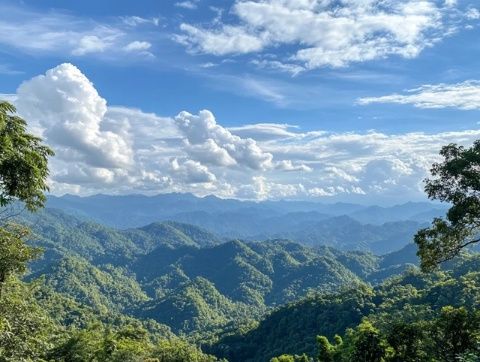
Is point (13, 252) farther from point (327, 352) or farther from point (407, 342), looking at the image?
point (327, 352)

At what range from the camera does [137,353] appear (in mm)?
84875

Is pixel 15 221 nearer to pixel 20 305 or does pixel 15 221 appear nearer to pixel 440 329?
pixel 20 305

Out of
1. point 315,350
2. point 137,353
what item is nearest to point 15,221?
point 137,353

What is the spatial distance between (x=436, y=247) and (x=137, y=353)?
7077cm

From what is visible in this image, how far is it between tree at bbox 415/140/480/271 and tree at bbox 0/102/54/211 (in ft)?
78.7

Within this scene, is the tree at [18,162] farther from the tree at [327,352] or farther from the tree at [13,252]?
the tree at [327,352]

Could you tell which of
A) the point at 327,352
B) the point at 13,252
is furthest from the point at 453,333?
the point at 13,252

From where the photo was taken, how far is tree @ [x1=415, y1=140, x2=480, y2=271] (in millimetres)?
27531

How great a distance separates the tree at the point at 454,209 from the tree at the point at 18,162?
78.7 ft

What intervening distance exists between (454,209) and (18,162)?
25.7m

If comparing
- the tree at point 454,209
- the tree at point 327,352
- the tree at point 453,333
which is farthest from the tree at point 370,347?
the tree at point 454,209

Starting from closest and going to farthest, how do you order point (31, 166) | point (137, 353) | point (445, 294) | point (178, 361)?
point (31, 166), point (137, 353), point (178, 361), point (445, 294)

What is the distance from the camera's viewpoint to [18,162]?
66.3ft

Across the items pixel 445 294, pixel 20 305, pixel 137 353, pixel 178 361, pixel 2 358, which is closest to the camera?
pixel 2 358
